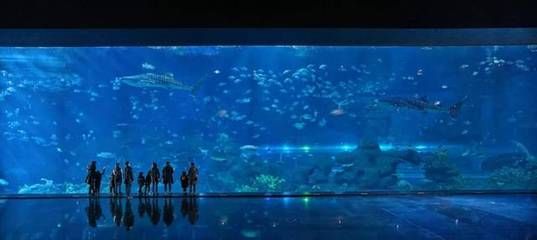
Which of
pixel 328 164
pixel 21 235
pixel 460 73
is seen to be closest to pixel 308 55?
pixel 328 164

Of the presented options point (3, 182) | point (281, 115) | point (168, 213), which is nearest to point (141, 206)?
point (168, 213)

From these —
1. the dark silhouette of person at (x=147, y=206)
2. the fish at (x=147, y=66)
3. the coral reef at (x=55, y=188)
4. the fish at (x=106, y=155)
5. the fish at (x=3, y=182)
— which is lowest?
the dark silhouette of person at (x=147, y=206)

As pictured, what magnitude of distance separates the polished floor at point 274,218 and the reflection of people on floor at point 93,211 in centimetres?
2

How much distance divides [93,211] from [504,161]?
21398 mm

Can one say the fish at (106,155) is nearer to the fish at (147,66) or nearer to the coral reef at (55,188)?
the coral reef at (55,188)

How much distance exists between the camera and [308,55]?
2867 centimetres

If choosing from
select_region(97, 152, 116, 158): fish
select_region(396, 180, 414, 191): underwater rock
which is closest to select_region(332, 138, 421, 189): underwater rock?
select_region(396, 180, 414, 191): underwater rock

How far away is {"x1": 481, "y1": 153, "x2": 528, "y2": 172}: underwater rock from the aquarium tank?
0.08m

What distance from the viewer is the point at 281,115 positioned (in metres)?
29.0

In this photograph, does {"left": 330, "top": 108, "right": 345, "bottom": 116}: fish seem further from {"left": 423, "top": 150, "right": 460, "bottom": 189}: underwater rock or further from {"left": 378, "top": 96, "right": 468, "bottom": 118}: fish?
{"left": 423, "top": 150, "right": 460, "bottom": 189}: underwater rock

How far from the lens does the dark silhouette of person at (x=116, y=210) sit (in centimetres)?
1099

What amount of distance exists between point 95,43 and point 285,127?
1365 cm

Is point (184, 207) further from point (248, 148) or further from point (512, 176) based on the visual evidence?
point (512, 176)

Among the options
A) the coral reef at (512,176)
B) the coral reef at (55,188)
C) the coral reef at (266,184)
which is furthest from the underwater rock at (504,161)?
the coral reef at (55,188)
